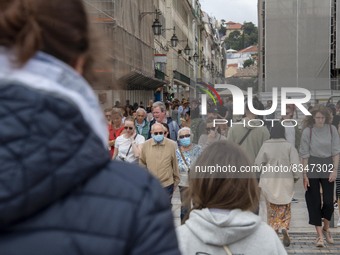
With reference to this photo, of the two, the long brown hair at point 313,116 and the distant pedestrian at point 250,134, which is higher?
the long brown hair at point 313,116

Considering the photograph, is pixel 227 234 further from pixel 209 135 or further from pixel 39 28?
pixel 209 135

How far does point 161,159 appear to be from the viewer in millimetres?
9188

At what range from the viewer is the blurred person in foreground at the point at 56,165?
1.30 metres

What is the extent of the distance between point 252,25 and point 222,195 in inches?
370

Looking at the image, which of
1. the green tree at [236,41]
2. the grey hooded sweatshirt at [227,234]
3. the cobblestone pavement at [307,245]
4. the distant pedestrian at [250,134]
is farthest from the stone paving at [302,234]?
the grey hooded sweatshirt at [227,234]

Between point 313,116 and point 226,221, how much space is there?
6.57 meters

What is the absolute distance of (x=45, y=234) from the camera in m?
1.34

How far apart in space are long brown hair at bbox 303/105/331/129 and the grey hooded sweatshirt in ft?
20.8

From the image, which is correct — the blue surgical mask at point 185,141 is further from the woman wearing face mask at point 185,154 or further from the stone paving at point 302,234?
the stone paving at point 302,234

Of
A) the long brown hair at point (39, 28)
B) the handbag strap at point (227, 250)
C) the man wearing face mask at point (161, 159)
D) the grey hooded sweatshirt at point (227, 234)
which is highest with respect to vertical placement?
the long brown hair at point (39, 28)

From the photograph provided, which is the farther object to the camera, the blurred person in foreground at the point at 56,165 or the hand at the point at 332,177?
the hand at the point at 332,177

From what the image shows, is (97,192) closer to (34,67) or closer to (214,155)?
(34,67)

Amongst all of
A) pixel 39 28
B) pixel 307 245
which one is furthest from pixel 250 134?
pixel 39 28

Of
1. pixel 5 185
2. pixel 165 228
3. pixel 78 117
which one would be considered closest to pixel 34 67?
pixel 78 117
